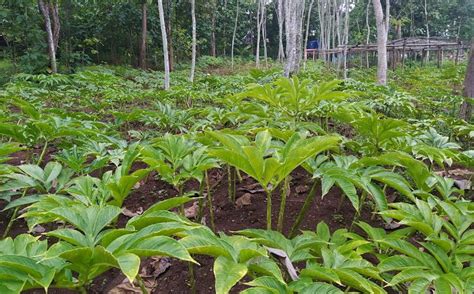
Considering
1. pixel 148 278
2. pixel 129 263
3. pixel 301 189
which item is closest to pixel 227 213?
pixel 301 189

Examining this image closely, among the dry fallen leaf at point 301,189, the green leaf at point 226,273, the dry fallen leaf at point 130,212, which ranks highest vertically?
the green leaf at point 226,273

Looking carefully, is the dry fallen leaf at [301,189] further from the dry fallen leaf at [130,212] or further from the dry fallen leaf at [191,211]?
the dry fallen leaf at [130,212]

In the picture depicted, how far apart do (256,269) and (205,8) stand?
1991 centimetres

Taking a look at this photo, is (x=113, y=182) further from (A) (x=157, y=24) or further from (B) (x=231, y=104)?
(A) (x=157, y=24)

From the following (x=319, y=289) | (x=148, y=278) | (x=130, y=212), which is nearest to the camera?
(x=319, y=289)

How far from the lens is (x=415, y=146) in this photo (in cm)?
221

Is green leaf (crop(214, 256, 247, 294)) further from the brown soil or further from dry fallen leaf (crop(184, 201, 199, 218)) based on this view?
dry fallen leaf (crop(184, 201, 199, 218))

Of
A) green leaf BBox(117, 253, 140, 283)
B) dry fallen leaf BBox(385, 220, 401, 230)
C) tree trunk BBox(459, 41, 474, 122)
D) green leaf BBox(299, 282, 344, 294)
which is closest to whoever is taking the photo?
green leaf BBox(117, 253, 140, 283)

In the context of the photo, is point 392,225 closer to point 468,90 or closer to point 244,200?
point 244,200

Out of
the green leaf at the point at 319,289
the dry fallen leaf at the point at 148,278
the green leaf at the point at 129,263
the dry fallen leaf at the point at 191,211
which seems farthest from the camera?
the dry fallen leaf at the point at 191,211

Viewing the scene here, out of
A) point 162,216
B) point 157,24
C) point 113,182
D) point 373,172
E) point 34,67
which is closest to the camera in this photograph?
point 162,216

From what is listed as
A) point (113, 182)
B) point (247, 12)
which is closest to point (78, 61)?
point (113, 182)

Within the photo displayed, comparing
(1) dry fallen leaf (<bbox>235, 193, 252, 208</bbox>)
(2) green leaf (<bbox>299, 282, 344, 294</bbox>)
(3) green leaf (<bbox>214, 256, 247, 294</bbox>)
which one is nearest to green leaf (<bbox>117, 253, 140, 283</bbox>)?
(3) green leaf (<bbox>214, 256, 247, 294</bbox>)

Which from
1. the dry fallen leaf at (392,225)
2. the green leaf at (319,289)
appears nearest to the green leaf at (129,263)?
the green leaf at (319,289)
